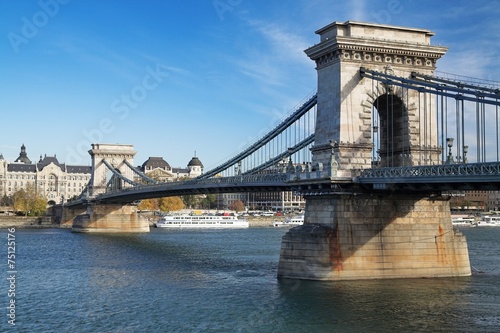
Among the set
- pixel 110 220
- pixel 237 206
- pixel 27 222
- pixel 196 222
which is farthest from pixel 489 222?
pixel 27 222

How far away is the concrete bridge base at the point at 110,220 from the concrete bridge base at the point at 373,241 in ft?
223

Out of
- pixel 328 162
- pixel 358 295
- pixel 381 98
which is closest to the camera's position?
pixel 358 295

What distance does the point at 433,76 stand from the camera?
40781 millimetres

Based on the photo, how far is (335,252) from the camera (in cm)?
3731

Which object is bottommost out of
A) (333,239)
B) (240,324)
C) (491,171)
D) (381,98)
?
(240,324)

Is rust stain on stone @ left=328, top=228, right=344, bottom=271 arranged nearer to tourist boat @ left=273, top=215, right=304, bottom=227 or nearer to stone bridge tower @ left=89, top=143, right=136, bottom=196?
stone bridge tower @ left=89, top=143, right=136, bottom=196

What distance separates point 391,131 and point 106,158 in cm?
8786

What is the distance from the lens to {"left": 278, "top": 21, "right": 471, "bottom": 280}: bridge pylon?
37.8m

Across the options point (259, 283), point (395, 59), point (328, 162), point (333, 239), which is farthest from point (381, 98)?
point (259, 283)

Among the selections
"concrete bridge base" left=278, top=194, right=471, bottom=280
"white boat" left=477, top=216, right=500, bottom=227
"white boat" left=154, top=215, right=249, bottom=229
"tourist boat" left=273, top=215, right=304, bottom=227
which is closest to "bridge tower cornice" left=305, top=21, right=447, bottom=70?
"concrete bridge base" left=278, top=194, right=471, bottom=280

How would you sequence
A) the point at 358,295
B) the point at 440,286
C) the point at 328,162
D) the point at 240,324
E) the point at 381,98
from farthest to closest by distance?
the point at 381,98 < the point at 328,162 < the point at 440,286 < the point at 358,295 < the point at 240,324

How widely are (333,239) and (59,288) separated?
16.3m

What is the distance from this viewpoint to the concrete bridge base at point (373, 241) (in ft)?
123

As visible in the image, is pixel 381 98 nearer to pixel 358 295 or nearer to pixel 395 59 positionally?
pixel 395 59
